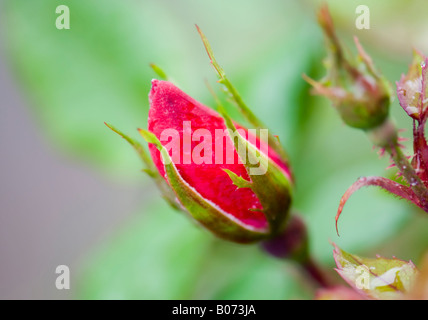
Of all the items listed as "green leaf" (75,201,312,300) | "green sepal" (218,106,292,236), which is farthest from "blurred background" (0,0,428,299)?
"green sepal" (218,106,292,236)

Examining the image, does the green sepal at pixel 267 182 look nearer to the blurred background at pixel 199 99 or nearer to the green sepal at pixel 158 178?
the green sepal at pixel 158 178

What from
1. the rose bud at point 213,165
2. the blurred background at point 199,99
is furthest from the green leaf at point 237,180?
the blurred background at point 199,99

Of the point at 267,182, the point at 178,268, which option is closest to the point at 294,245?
the point at 267,182

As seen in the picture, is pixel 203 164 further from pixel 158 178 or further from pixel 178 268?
pixel 178 268

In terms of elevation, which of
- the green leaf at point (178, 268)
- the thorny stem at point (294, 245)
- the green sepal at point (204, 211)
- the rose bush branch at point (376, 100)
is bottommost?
the green leaf at point (178, 268)

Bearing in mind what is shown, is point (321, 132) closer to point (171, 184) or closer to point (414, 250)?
point (414, 250)
